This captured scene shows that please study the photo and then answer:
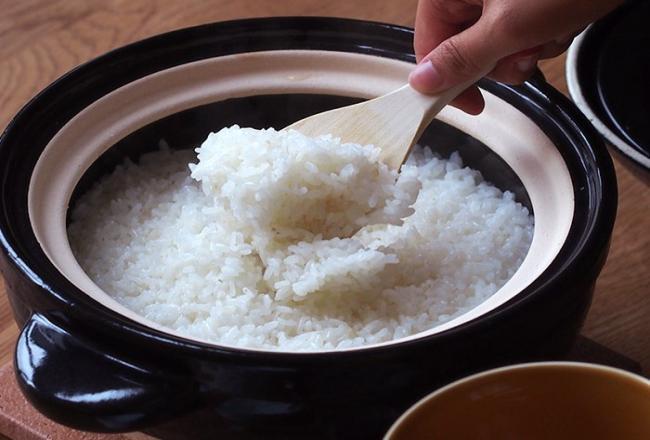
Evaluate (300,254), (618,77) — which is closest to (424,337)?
(300,254)

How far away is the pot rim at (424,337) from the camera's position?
2.94 feet

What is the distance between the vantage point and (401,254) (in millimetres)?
1234

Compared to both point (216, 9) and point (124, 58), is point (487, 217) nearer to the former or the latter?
point (124, 58)

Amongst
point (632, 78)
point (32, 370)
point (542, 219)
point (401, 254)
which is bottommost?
point (32, 370)

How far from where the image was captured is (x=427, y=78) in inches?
46.9

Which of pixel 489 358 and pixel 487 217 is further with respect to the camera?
pixel 487 217

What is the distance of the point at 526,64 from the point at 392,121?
217 mm

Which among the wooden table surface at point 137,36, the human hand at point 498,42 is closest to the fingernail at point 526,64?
the human hand at point 498,42

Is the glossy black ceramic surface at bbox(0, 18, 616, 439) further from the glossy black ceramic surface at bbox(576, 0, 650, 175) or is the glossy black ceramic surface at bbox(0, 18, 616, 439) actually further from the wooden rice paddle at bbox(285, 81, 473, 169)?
the glossy black ceramic surface at bbox(576, 0, 650, 175)

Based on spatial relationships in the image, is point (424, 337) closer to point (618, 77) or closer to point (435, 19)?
point (435, 19)

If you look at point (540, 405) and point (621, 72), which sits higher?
point (621, 72)

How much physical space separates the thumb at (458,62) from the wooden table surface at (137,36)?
0.42 meters

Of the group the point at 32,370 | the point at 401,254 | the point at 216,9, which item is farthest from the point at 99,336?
the point at 216,9

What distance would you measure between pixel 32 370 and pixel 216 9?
4.18ft
